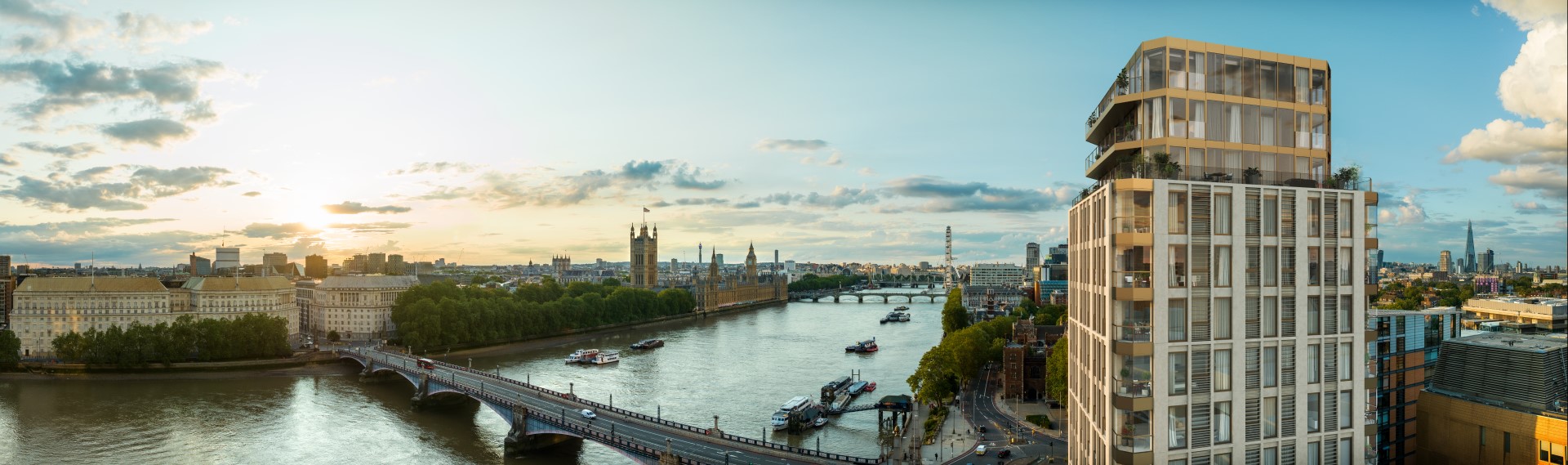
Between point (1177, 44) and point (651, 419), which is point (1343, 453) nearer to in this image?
point (1177, 44)

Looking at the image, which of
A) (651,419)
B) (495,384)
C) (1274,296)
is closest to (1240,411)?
(1274,296)

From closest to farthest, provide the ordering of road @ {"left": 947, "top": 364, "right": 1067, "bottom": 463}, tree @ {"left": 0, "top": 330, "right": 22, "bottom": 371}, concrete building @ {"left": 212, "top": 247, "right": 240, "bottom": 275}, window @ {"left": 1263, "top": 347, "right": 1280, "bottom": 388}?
window @ {"left": 1263, "top": 347, "right": 1280, "bottom": 388}, road @ {"left": 947, "top": 364, "right": 1067, "bottom": 463}, tree @ {"left": 0, "top": 330, "right": 22, "bottom": 371}, concrete building @ {"left": 212, "top": 247, "right": 240, "bottom": 275}

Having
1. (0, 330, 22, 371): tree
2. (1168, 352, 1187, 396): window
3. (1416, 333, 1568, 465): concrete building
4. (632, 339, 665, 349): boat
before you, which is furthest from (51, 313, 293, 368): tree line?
(1416, 333, 1568, 465): concrete building

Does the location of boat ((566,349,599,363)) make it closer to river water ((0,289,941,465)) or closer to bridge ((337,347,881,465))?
river water ((0,289,941,465))

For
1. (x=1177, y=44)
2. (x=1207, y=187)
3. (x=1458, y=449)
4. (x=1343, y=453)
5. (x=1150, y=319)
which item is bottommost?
(x=1458, y=449)

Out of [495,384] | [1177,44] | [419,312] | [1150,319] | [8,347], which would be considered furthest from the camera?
[419,312]

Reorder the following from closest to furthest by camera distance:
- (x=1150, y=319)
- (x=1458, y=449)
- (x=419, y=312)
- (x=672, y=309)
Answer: (x=1150, y=319)
(x=1458, y=449)
(x=419, y=312)
(x=672, y=309)

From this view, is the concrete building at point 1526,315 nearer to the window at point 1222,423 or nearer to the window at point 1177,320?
the window at point 1222,423
